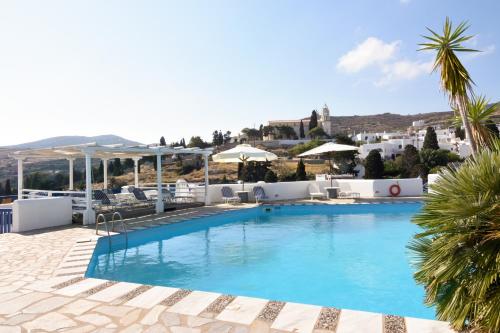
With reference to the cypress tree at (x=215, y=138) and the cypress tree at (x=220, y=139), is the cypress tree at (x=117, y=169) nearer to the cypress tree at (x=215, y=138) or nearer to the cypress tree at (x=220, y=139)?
the cypress tree at (x=215, y=138)

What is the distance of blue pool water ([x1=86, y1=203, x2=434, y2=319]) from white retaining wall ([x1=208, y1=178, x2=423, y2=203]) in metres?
3.88

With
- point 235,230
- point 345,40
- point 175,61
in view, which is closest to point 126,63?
point 175,61

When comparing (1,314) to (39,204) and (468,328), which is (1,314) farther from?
(39,204)

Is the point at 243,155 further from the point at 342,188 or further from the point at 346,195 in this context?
the point at 342,188

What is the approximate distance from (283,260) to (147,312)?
163 inches

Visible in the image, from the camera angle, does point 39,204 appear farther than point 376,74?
No

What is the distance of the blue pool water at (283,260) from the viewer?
545cm

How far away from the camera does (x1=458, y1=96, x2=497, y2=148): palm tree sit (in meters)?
5.68

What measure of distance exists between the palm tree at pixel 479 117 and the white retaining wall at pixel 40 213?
1034cm

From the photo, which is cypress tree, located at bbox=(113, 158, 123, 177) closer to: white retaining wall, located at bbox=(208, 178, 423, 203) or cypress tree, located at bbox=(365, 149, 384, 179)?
cypress tree, located at bbox=(365, 149, 384, 179)

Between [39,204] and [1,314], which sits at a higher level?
[39,204]

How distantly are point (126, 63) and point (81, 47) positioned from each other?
1.97m

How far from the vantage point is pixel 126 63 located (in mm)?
13414

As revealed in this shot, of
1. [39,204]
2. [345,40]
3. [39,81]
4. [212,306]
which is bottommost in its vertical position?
[212,306]
